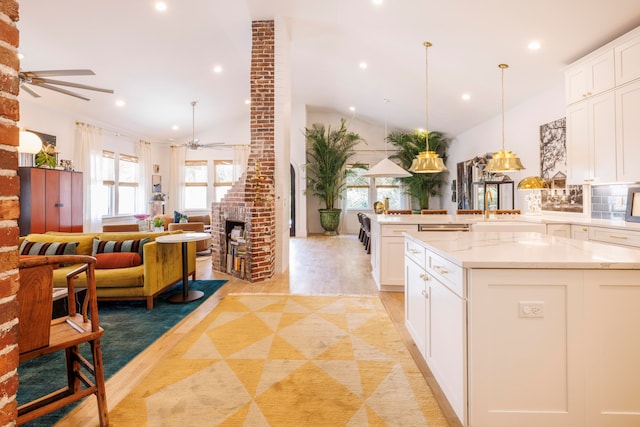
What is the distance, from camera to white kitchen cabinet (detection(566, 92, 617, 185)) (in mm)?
3262

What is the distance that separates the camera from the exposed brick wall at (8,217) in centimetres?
95

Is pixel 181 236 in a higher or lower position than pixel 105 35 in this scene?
lower

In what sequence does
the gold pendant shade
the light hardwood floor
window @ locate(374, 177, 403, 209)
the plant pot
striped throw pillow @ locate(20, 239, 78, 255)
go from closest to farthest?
1. the light hardwood floor
2. striped throw pillow @ locate(20, 239, 78, 255)
3. the gold pendant shade
4. the plant pot
5. window @ locate(374, 177, 403, 209)

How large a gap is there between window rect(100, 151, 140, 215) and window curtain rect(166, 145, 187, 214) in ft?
3.58

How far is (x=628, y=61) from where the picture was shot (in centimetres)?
304

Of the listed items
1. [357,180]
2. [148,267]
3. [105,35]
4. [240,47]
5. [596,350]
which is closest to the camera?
[596,350]

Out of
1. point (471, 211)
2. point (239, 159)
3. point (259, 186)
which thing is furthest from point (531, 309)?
point (239, 159)

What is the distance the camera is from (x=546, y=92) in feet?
16.1

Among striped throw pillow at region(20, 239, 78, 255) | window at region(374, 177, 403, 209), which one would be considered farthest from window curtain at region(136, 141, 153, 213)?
window at region(374, 177, 403, 209)

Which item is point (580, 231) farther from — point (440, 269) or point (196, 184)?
point (196, 184)

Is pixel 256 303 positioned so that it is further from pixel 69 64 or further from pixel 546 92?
pixel 546 92

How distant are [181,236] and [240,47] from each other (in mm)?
3899

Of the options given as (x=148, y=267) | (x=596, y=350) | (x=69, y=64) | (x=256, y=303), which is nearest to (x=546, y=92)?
(x=596, y=350)

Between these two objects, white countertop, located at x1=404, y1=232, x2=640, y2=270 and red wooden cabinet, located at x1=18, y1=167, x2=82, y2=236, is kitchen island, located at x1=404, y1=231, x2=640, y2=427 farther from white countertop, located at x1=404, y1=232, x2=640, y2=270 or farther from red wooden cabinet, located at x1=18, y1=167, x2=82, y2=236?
red wooden cabinet, located at x1=18, y1=167, x2=82, y2=236
